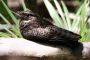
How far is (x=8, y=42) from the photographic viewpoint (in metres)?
0.67

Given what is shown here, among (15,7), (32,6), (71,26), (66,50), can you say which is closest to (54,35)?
(66,50)

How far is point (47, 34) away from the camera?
2.26 ft

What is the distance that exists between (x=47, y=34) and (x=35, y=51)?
60 mm

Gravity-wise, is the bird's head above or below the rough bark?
above

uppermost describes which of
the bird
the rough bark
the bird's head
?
the bird's head

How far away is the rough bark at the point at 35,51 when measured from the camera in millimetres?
→ 636

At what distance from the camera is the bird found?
2.26 ft

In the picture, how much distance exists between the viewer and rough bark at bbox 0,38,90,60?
0.64 meters

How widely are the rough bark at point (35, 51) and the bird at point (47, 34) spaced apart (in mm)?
15

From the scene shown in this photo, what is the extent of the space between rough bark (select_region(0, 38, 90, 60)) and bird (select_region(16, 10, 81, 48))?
15mm

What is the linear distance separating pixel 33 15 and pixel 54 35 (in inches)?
2.8

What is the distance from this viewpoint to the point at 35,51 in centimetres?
65

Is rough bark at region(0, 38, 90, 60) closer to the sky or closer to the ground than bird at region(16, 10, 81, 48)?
closer to the ground

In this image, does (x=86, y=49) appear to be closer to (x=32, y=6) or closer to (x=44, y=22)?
(x=44, y=22)
